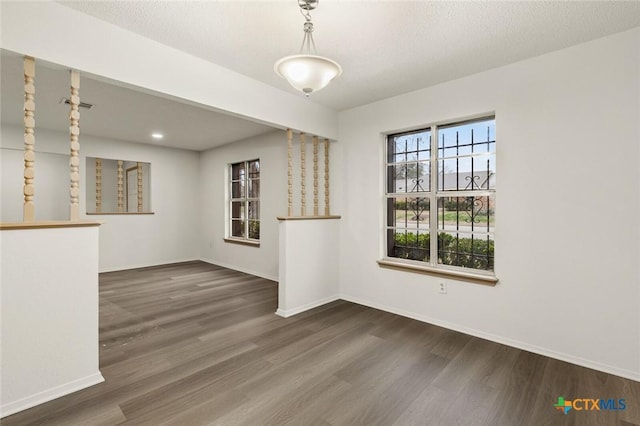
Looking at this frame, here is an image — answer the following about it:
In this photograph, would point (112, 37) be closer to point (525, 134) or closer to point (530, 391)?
point (525, 134)

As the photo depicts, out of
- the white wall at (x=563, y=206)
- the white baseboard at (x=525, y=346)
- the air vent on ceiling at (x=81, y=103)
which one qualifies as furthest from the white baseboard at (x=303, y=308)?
the air vent on ceiling at (x=81, y=103)

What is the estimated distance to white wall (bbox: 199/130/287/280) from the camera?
204 inches

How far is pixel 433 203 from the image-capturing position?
3391 mm

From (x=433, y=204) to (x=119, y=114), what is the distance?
433 cm

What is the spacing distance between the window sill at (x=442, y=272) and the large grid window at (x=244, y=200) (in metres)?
2.97

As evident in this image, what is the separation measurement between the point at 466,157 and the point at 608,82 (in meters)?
1.17

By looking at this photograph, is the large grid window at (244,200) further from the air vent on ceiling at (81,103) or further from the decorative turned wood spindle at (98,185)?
the air vent on ceiling at (81,103)

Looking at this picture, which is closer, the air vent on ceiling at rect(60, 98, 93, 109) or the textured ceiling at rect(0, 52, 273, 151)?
the textured ceiling at rect(0, 52, 273, 151)

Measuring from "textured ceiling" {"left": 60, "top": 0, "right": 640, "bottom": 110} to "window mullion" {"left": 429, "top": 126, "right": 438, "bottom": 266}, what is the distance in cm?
75

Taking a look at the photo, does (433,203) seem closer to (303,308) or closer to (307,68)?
(303,308)

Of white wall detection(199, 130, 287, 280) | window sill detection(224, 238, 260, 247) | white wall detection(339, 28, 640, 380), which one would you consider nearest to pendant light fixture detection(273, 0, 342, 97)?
white wall detection(339, 28, 640, 380)

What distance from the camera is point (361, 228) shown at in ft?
12.9

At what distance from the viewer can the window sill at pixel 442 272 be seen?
292 cm

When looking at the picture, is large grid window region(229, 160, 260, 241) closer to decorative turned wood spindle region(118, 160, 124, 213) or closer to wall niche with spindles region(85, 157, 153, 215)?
wall niche with spindles region(85, 157, 153, 215)
